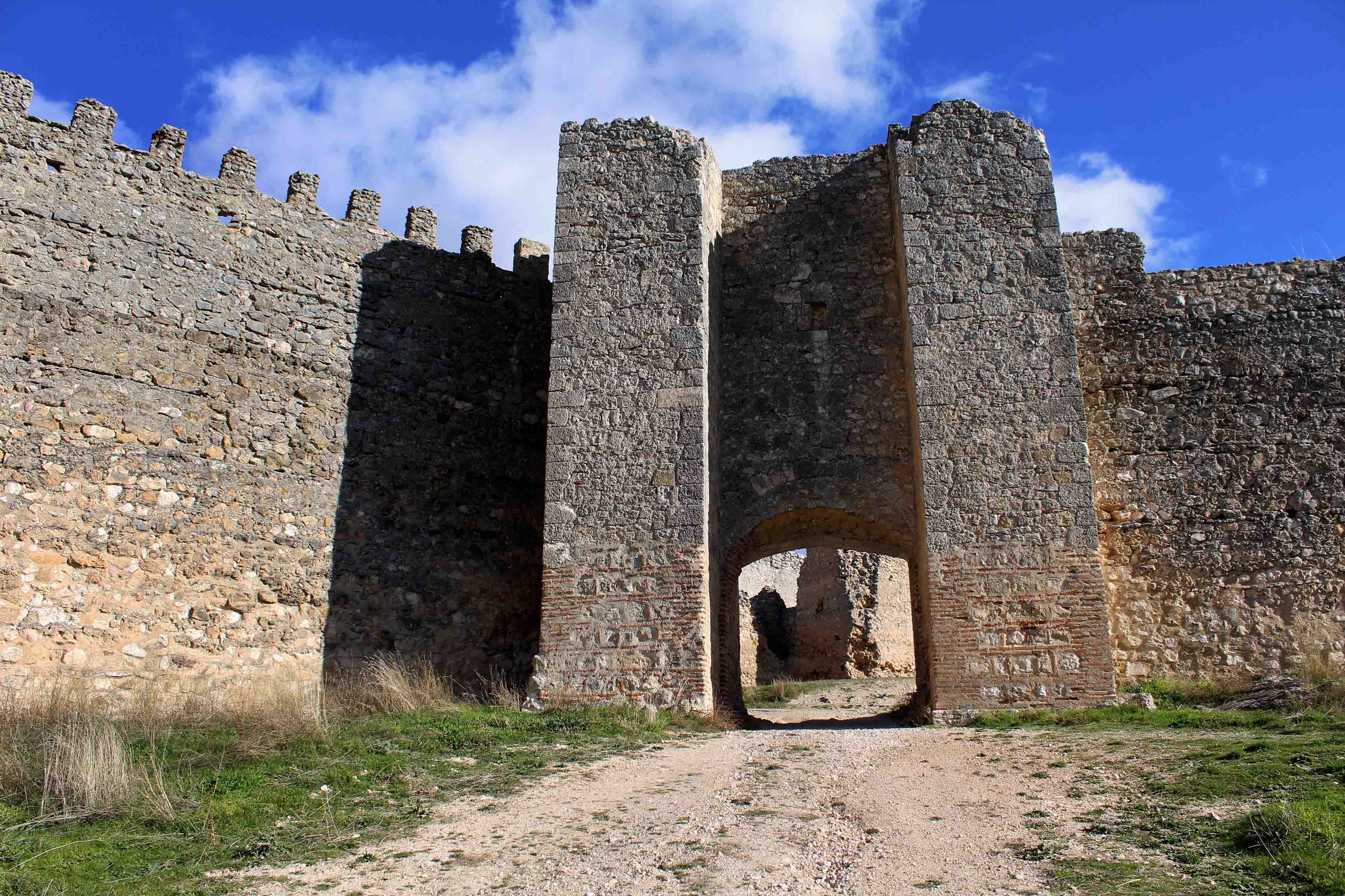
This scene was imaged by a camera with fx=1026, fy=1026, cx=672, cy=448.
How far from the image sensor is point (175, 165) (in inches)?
398

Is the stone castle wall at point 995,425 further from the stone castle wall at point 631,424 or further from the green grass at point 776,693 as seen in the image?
the green grass at point 776,693

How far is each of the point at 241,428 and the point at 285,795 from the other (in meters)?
5.43

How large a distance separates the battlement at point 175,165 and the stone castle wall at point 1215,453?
7594 mm

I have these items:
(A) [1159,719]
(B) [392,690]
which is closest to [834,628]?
(A) [1159,719]

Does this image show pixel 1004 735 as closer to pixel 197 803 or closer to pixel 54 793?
pixel 197 803

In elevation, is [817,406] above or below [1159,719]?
above

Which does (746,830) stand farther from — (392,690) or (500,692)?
(500,692)

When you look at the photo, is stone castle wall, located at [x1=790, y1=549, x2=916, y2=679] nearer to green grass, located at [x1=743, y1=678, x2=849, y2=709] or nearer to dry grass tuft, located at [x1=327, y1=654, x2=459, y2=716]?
green grass, located at [x1=743, y1=678, x2=849, y2=709]

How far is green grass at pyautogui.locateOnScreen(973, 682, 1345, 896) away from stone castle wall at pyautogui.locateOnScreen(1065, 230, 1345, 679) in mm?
2419

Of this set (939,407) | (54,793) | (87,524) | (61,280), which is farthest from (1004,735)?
(61,280)

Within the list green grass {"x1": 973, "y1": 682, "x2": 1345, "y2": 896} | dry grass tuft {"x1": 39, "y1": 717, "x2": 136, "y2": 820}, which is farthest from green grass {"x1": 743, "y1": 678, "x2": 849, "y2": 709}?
dry grass tuft {"x1": 39, "y1": 717, "x2": 136, "y2": 820}

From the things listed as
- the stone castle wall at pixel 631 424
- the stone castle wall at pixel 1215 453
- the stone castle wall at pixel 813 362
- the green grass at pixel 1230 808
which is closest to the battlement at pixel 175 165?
the stone castle wall at pixel 631 424

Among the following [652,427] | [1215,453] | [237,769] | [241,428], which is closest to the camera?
[237,769]

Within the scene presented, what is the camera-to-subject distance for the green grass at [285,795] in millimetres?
4141
